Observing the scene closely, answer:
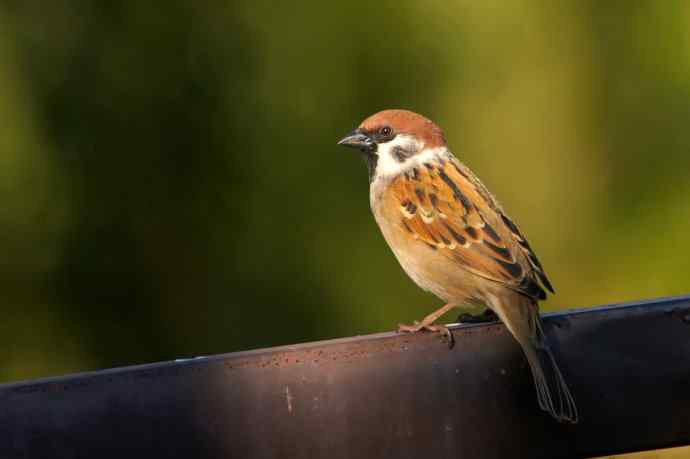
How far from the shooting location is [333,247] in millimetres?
6086

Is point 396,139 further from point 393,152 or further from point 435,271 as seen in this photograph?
point 435,271

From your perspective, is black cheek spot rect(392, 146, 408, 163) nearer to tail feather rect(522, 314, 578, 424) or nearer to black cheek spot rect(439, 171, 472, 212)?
black cheek spot rect(439, 171, 472, 212)

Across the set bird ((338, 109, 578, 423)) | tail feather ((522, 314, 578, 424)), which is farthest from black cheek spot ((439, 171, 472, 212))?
tail feather ((522, 314, 578, 424))

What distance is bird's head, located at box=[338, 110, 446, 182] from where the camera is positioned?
4590mm

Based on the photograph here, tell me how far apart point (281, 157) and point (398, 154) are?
1577 mm

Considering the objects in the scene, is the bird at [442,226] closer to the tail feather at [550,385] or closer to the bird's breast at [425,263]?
the bird's breast at [425,263]

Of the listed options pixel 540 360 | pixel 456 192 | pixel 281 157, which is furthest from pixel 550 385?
pixel 281 157

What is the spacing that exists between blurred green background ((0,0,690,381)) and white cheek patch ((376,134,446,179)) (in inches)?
57.1

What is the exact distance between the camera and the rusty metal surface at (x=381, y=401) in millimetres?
2725

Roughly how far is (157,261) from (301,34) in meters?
1.36

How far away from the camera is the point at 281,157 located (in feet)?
20.0

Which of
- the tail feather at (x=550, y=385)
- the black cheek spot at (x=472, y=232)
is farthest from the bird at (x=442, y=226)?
the tail feather at (x=550, y=385)

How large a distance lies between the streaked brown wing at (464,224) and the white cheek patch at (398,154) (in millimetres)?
59

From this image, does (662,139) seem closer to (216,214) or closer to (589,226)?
(589,226)
